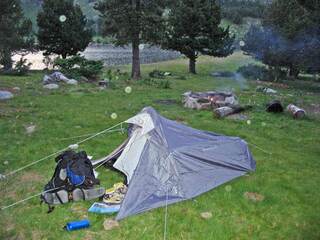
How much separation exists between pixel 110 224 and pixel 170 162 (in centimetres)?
196

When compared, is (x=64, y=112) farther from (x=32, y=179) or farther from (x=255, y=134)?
(x=255, y=134)

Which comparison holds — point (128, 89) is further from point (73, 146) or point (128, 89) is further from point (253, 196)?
point (253, 196)

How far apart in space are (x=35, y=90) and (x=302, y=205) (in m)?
15.1

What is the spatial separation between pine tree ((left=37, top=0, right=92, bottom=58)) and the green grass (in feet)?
47.9

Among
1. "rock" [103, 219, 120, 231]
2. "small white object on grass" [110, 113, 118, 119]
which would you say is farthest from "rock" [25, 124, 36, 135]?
"rock" [103, 219, 120, 231]

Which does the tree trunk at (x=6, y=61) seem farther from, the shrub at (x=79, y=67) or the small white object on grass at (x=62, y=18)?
the small white object on grass at (x=62, y=18)

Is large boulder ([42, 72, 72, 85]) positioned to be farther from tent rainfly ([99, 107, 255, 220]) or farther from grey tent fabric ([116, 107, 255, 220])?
grey tent fabric ([116, 107, 255, 220])

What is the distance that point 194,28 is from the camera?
30531mm

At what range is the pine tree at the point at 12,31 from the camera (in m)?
22.4

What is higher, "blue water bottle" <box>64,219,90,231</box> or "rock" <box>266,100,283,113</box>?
"rock" <box>266,100,283,113</box>

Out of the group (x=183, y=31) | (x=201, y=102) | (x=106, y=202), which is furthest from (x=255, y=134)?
(x=183, y=31)

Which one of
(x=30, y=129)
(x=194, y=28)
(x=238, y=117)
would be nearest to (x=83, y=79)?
(x=30, y=129)

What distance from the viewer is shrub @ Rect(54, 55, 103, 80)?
2277 centimetres

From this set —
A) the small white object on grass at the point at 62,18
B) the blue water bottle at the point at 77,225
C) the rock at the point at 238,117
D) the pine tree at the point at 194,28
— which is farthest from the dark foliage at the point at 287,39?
the blue water bottle at the point at 77,225
